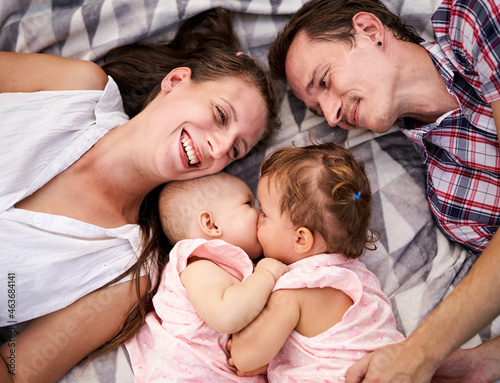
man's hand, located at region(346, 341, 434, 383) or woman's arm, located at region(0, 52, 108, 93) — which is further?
woman's arm, located at region(0, 52, 108, 93)

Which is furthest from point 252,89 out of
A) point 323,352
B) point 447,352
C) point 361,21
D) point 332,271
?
point 447,352

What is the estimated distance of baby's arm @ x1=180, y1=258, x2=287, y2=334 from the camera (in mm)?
1446

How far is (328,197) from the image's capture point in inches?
58.1

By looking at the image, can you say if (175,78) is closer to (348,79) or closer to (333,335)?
(348,79)

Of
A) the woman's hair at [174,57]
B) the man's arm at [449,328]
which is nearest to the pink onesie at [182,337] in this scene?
the man's arm at [449,328]

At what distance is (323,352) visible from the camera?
4.83 ft

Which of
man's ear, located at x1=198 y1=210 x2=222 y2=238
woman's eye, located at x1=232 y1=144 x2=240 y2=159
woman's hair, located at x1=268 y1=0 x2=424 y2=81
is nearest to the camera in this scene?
man's ear, located at x1=198 y1=210 x2=222 y2=238

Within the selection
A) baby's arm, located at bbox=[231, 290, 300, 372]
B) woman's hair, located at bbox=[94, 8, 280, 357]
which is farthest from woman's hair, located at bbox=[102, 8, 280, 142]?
baby's arm, located at bbox=[231, 290, 300, 372]

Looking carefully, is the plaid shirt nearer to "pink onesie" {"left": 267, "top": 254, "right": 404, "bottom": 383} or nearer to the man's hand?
"pink onesie" {"left": 267, "top": 254, "right": 404, "bottom": 383}

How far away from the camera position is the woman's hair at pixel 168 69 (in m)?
1.79

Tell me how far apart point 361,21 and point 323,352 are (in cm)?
131

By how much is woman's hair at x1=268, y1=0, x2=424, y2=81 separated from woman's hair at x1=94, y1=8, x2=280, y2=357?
0.55 feet

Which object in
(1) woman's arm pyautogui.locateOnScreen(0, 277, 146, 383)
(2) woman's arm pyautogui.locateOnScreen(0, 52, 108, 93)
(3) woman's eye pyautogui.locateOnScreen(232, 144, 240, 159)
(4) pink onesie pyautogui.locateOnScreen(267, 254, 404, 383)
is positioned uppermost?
(2) woman's arm pyautogui.locateOnScreen(0, 52, 108, 93)

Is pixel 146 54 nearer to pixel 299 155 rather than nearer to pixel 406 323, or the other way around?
pixel 299 155
